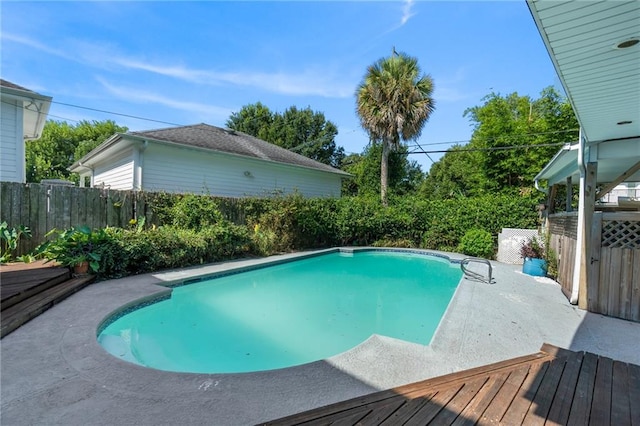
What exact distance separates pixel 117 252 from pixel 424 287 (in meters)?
7.07

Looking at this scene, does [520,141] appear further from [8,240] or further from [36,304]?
[8,240]

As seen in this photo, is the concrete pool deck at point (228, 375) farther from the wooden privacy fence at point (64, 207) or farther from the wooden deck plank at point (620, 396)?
the wooden privacy fence at point (64, 207)

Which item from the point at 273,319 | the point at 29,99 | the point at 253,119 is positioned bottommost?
the point at 273,319

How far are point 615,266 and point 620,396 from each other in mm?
3274

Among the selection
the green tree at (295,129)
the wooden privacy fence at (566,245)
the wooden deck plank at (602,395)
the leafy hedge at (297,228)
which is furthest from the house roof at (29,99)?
the green tree at (295,129)

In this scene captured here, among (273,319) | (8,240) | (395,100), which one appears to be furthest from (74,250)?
(395,100)

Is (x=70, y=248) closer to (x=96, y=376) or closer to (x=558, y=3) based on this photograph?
(x=96, y=376)

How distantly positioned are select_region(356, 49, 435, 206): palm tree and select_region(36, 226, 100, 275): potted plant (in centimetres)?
1170

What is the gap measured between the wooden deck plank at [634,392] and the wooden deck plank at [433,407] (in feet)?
3.52

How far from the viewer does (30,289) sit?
15.3 feet

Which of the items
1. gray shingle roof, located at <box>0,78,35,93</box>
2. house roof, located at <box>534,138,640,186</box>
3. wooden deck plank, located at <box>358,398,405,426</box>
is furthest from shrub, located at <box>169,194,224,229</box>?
house roof, located at <box>534,138,640,186</box>

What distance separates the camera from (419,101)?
14961 millimetres

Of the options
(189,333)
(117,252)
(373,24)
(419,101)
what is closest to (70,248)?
(117,252)

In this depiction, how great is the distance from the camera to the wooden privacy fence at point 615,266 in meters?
4.62
